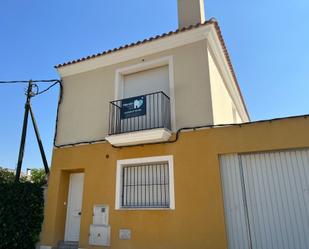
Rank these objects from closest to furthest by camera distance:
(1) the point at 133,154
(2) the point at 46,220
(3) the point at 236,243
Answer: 1. (3) the point at 236,243
2. (1) the point at 133,154
3. (2) the point at 46,220

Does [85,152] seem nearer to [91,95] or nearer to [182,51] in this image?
[91,95]

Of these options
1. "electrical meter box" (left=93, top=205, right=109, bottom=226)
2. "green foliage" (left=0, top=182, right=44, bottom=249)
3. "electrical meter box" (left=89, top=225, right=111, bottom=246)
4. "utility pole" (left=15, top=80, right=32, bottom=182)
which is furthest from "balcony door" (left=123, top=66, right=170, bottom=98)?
"green foliage" (left=0, top=182, right=44, bottom=249)

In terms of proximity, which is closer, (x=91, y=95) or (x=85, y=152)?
(x=85, y=152)

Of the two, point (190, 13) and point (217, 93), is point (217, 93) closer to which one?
point (217, 93)

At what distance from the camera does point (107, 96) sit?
917 centimetres

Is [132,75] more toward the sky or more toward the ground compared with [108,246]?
more toward the sky

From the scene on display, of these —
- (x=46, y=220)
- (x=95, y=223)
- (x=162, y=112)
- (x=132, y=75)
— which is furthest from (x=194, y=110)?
(x=46, y=220)

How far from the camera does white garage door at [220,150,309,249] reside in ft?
20.0

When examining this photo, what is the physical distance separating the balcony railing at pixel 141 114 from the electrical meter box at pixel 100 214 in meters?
2.36

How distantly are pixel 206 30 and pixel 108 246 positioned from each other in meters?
7.14

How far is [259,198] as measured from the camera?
6.46 metres

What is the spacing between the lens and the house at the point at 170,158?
640 centimetres

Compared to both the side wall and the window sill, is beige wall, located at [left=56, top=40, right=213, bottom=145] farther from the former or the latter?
the window sill

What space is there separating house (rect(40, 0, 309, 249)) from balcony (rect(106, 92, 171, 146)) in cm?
3
